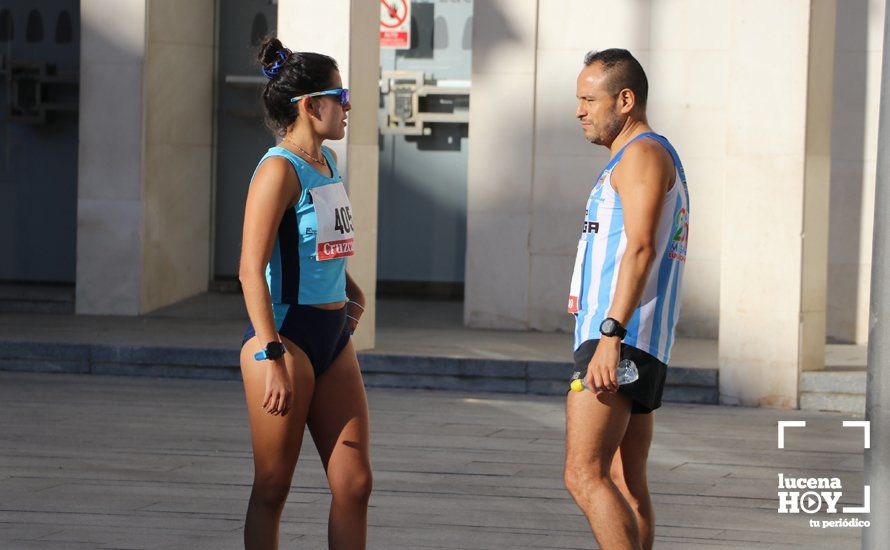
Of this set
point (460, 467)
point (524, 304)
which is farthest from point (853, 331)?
point (460, 467)

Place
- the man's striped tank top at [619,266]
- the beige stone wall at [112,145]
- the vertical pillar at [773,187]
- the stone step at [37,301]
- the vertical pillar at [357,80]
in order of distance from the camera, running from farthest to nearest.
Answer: the stone step at [37,301] → the beige stone wall at [112,145] → the vertical pillar at [357,80] → the vertical pillar at [773,187] → the man's striped tank top at [619,266]

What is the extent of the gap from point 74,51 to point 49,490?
8680 millimetres

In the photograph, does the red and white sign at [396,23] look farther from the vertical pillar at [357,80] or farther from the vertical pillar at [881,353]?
the vertical pillar at [881,353]

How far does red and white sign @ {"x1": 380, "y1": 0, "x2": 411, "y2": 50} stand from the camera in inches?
560

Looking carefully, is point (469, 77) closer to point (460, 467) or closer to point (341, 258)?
point (460, 467)

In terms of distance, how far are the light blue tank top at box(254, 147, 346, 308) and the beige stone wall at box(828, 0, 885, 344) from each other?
27.6 feet

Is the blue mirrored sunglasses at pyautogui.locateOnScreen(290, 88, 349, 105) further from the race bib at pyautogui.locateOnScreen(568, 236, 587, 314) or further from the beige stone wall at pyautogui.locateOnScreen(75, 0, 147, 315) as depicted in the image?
the beige stone wall at pyautogui.locateOnScreen(75, 0, 147, 315)

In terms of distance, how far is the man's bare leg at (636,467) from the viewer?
4.86 meters

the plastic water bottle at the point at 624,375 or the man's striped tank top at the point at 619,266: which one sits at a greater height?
the man's striped tank top at the point at 619,266

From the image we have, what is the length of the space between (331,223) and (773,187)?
5935mm

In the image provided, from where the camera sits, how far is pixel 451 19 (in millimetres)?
14258

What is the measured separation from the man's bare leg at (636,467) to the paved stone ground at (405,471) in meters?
1.23

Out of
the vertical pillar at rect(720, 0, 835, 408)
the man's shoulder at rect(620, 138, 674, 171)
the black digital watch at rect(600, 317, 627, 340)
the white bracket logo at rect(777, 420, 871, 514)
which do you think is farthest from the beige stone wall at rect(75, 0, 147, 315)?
the black digital watch at rect(600, 317, 627, 340)

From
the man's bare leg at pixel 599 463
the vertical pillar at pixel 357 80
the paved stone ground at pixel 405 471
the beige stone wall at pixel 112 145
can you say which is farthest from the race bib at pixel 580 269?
the beige stone wall at pixel 112 145
